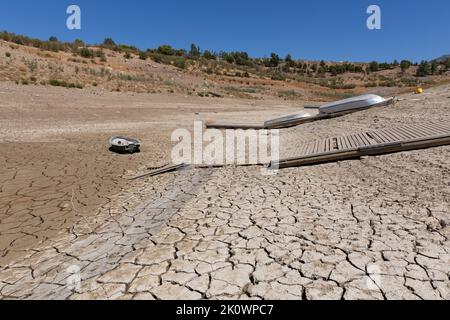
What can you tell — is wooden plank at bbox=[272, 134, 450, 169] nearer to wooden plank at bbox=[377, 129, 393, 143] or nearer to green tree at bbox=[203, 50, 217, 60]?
wooden plank at bbox=[377, 129, 393, 143]

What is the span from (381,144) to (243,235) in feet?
11.0

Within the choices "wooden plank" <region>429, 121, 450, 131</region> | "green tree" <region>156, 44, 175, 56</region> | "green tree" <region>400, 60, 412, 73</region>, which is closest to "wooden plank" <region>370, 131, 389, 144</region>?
"wooden plank" <region>429, 121, 450, 131</region>

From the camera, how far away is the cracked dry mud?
252 centimetres

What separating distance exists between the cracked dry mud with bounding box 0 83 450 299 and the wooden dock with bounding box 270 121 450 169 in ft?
0.62

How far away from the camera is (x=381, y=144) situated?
540 centimetres

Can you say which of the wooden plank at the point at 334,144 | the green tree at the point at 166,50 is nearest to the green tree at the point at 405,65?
the green tree at the point at 166,50

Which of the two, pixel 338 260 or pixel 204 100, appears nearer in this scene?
pixel 338 260

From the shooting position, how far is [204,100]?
67.3 ft

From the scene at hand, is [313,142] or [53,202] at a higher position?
[313,142]

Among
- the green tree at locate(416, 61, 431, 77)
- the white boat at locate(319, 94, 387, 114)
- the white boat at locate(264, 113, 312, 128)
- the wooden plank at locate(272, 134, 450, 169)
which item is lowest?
the wooden plank at locate(272, 134, 450, 169)

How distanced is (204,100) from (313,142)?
45.6 ft

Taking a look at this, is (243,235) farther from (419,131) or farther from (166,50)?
(166,50)
